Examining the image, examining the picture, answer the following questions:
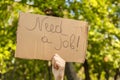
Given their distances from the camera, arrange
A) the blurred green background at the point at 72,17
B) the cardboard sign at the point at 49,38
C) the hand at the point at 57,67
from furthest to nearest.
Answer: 1. the blurred green background at the point at 72,17
2. the hand at the point at 57,67
3. the cardboard sign at the point at 49,38

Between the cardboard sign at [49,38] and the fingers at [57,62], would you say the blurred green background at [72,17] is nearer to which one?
the cardboard sign at [49,38]

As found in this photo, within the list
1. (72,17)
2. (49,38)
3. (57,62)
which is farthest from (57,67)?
(72,17)

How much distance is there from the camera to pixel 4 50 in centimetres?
919

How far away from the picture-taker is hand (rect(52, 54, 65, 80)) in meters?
4.53

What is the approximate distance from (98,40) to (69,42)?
6542mm

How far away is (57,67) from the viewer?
456 centimetres

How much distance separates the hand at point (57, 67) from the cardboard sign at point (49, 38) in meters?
0.08

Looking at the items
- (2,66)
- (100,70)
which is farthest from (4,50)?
(100,70)

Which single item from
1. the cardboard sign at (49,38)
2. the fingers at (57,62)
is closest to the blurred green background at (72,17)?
the cardboard sign at (49,38)

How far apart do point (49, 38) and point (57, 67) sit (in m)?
0.32

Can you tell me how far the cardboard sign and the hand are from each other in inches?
3.2

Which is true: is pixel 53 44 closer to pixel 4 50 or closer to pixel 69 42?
pixel 69 42

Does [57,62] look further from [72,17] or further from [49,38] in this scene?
[72,17]

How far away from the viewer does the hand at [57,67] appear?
14.9ft
